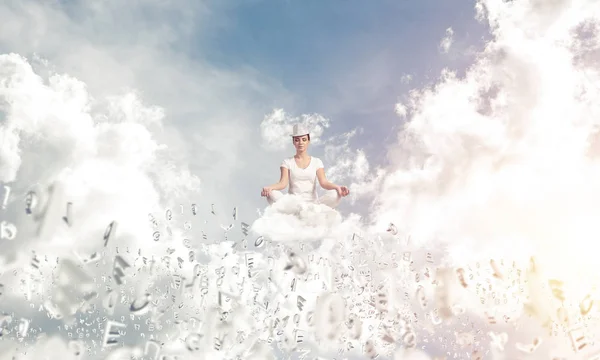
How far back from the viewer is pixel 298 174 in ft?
49.7

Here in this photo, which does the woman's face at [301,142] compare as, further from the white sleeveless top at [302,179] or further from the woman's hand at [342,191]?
the woman's hand at [342,191]

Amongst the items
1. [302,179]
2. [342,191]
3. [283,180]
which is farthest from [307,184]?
[342,191]

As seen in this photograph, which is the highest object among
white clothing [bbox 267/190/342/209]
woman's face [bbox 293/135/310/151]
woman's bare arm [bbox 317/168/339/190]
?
woman's face [bbox 293/135/310/151]

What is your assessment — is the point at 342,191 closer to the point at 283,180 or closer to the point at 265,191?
the point at 283,180

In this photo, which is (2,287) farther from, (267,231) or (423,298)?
(423,298)

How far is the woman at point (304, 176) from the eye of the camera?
1502 cm

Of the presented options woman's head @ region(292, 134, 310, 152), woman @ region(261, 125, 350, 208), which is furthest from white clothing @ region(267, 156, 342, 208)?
woman's head @ region(292, 134, 310, 152)

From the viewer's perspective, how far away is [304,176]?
15.2 m

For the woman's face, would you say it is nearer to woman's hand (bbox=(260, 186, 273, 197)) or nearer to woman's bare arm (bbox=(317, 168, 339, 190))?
woman's bare arm (bbox=(317, 168, 339, 190))

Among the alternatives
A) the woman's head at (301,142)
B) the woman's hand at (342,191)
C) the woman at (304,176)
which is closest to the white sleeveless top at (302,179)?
the woman at (304,176)

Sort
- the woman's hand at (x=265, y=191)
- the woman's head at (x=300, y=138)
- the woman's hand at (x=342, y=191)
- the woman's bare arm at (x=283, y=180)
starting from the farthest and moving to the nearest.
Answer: the woman's head at (x=300, y=138) → the woman's bare arm at (x=283, y=180) → the woman's hand at (x=342, y=191) → the woman's hand at (x=265, y=191)

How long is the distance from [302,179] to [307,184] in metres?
0.21

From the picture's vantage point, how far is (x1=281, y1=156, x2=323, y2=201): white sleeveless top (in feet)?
49.7

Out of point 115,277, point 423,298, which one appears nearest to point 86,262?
point 115,277
